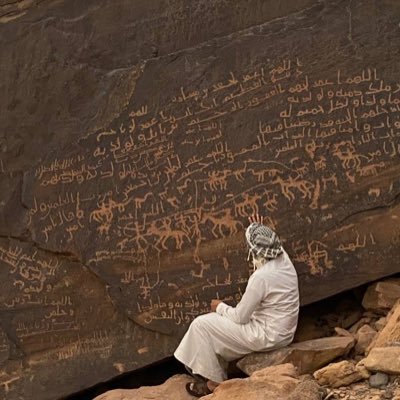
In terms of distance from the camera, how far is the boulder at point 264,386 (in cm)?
533

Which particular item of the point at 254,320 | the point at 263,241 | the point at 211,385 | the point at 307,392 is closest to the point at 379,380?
the point at 307,392

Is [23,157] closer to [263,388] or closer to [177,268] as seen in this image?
[177,268]

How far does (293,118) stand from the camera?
22.4ft

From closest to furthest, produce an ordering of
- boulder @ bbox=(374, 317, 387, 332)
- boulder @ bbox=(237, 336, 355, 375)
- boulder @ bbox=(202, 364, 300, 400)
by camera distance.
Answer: boulder @ bbox=(202, 364, 300, 400)
boulder @ bbox=(237, 336, 355, 375)
boulder @ bbox=(374, 317, 387, 332)

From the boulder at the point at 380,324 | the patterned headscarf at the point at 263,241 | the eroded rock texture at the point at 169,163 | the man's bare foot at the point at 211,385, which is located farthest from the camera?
the eroded rock texture at the point at 169,163

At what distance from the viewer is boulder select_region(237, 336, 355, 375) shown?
241 inches

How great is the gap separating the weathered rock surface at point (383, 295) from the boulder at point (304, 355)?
1.38 ft

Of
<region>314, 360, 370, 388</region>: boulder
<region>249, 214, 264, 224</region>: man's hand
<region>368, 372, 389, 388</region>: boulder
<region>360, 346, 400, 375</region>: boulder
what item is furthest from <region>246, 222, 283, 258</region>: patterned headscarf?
<region>368, 372, 389, 388</region>: boulder

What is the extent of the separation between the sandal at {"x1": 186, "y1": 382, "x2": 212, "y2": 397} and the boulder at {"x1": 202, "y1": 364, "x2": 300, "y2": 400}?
74 centimetres

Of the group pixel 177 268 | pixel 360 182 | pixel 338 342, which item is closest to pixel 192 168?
pixel 177 268

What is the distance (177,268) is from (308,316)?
3.37 ft

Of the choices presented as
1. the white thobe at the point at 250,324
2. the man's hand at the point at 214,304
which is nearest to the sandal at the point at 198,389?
the white thobe at the point at 250,324

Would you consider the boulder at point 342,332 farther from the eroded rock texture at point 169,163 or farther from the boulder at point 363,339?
the eroded rock texture at point 169,163

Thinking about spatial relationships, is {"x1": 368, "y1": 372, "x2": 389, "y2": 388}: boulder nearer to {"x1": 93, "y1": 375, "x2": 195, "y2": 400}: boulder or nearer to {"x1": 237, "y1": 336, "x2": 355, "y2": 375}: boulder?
{"x1": 237, "y1": 336, "x2": 355, "y2": 375}: boulder
